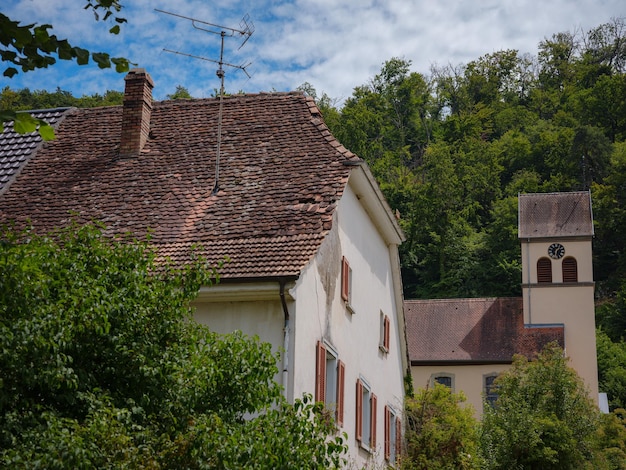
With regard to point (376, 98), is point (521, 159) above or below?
below

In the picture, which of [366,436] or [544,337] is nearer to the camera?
[366,436]

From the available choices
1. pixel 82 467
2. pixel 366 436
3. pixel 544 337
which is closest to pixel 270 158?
pixel 366 436

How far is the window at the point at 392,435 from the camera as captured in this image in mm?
23688

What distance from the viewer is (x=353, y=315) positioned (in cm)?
2081

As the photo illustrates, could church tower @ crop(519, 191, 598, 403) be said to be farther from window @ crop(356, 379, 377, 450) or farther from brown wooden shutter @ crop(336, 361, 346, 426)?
brown wooden shutter @ crop(336, 361, 346, 426)

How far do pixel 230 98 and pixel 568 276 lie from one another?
35010mm

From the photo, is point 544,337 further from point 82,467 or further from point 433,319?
Answer: point 82,467

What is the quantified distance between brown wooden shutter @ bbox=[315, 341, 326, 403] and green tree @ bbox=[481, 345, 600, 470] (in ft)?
46.1

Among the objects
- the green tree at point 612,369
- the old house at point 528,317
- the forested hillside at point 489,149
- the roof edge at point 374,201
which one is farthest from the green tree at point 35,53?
the forested hillside at point 489,149

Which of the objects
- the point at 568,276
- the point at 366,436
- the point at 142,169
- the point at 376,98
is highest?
the point at 376,98

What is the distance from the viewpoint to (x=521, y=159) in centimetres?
9225

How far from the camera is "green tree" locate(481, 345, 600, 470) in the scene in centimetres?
3116

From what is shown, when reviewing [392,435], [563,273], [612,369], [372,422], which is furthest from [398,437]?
[612,369]

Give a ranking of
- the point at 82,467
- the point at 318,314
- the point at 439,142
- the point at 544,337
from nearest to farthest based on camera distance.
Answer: the point at 82,467, the point at 318,314, the point at 544,337, the point at 439,142
